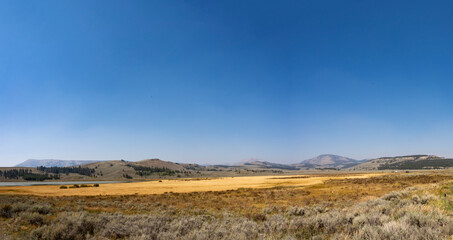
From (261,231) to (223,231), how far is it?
61.6 inches

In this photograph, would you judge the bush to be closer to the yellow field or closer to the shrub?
the shrub

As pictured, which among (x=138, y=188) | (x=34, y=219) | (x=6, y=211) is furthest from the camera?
(x=138, y=188)

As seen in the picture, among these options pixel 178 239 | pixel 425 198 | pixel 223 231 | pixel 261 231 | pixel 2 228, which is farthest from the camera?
pixel 425 198

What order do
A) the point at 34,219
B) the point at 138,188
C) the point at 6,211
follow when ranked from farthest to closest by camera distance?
the point at 138,188, the point at 6,211, the point at 34,219

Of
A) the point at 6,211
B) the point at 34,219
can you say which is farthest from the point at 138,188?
the point at 34,219


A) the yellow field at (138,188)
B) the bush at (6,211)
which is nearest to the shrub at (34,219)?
the bush at (6,211)

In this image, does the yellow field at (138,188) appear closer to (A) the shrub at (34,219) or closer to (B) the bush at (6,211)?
(B) the bush at (6,211)

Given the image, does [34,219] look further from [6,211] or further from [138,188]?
[138,188]

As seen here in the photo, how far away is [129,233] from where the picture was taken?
28.5 feet

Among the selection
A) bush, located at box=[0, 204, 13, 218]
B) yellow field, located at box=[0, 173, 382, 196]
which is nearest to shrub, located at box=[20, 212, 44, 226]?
bush, located at box=[0, 204, 13, 218]

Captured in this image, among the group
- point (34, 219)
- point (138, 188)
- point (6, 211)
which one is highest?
point (34, 219)

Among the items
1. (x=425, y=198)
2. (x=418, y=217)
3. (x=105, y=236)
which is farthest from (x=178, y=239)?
(x=425, y=198)

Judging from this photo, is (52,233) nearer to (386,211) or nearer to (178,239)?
(178,239)

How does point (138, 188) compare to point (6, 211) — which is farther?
point (138, 188)
